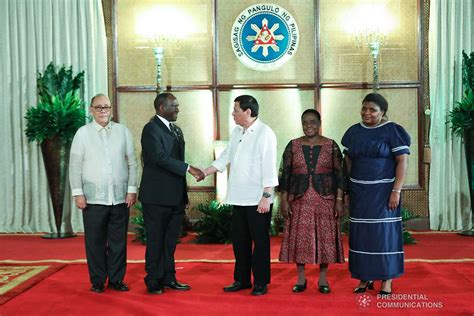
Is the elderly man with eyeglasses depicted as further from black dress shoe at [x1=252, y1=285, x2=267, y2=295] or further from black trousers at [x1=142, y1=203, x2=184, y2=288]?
black dress shoe at [x1=252, y1=285, x2=267, y2=295]

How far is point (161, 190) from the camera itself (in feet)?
15.2

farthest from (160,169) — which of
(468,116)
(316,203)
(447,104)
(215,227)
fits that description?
(447,104)

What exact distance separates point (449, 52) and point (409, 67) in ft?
1.65

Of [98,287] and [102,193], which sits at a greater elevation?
[102,193]

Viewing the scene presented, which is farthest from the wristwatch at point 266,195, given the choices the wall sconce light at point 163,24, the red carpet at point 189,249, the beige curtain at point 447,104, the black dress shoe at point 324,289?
the beige curtain at point 447,104

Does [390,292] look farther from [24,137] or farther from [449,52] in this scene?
[24,137]

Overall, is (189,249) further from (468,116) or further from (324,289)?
(468,116)

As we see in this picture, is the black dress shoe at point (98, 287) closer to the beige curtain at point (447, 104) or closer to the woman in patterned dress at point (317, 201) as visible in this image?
the woman in patterned dress at point (317, 201)

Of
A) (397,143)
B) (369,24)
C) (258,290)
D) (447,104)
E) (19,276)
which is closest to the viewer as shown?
(397,143)

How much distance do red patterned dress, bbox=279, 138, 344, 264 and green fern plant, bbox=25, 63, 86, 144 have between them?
12.2 ft

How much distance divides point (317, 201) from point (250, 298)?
33.8 inches

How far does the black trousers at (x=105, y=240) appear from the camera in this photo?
4.76 metres

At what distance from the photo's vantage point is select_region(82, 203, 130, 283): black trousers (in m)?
4.76

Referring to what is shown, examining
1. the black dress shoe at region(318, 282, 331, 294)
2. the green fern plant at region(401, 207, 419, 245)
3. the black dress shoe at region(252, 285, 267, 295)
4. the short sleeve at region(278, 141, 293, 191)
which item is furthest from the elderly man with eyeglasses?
the green fern plant at region(401, 207, 419, 245)
